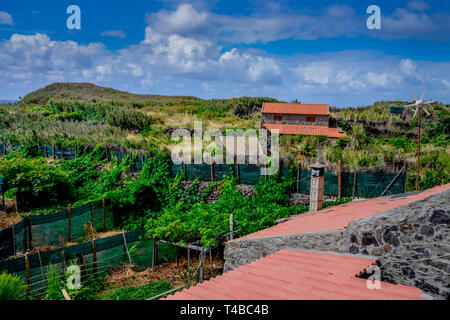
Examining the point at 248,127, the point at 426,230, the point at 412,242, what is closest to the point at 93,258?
the point at 412,242

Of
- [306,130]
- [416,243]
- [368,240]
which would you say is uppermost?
[306,130]

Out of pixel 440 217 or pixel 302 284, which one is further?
pixel 302 284

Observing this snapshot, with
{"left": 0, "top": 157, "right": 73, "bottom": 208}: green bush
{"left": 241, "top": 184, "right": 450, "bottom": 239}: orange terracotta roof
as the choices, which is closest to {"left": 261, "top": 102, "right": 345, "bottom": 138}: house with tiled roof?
{"left": 0, "top": 157, "right": 73, "bottom": 208}: green bush

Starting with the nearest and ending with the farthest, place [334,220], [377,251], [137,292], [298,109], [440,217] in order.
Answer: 1. [440,217]
2. [377,251]
3. [334,220]
4. [137,292]
5. [298,109]

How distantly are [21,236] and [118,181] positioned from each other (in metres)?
6.83

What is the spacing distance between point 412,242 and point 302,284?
1657 millimetres

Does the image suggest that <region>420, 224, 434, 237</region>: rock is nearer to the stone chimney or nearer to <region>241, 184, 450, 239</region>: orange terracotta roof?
<region>241, 184, 450, 239</region>: orange terracotta roof

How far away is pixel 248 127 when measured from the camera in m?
27.1

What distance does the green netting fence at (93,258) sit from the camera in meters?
7.04

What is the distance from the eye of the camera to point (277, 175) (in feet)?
42.9

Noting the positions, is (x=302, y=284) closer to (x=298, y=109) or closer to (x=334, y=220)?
(x=334, y=220)

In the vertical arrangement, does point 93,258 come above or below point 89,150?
below

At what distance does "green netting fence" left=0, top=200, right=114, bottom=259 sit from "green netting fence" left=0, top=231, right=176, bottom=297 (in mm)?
2176

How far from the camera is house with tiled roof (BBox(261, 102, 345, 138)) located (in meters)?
27.0
